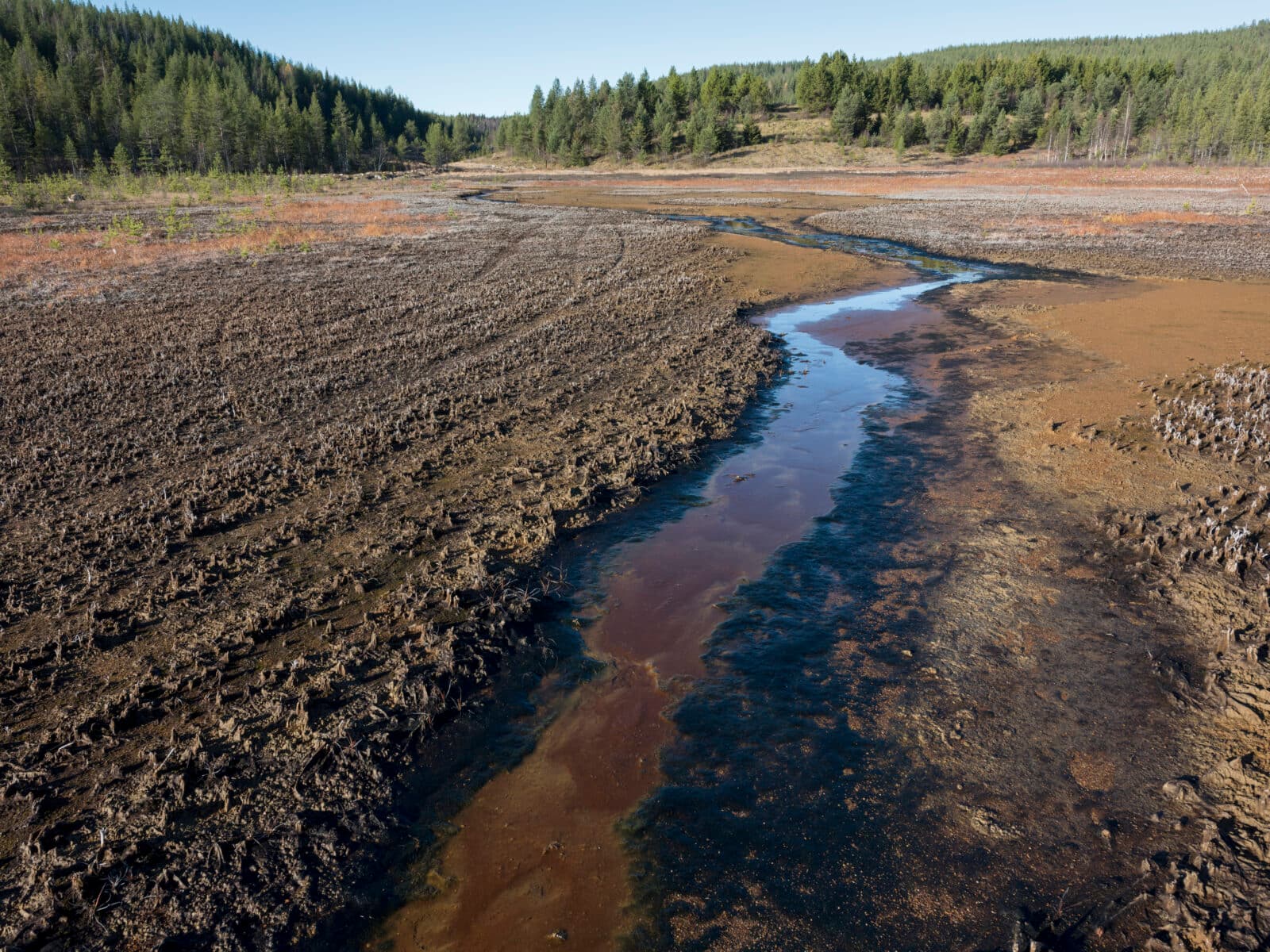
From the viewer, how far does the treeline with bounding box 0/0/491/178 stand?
8212 cm

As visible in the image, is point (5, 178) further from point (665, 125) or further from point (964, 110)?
point (964, 110)

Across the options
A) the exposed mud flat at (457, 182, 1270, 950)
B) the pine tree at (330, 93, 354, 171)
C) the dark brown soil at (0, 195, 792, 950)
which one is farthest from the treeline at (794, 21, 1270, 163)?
the exposed mud flat at (457, 182, 1270, 950)

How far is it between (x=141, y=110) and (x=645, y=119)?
74.5 m

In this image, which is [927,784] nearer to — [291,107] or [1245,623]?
[1245,623]

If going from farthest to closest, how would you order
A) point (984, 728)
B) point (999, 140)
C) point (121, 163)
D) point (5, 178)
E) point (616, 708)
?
point (999, 140), point (121, 163), point (5, 178), point (616, 708), point (984, 728)

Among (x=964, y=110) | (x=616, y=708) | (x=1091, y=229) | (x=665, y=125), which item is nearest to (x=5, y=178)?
(x=616, y=708)

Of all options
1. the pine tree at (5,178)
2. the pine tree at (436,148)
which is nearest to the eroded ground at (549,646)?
the pine tree at (5,178)

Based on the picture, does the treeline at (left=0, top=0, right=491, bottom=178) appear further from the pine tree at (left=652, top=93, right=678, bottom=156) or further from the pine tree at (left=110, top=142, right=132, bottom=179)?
the pine tree at (left=652, top=93, right=678, bottom=156)

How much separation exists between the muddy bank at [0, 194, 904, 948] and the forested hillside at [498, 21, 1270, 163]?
102998 mm

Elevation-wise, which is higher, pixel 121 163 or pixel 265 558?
pixel 121 163

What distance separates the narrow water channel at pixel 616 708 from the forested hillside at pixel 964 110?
355ft

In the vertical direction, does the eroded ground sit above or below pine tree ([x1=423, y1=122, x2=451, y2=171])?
below

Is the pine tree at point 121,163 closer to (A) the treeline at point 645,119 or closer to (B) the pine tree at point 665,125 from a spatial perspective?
(A) the treeline at point 645,119

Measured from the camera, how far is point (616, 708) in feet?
20.7
